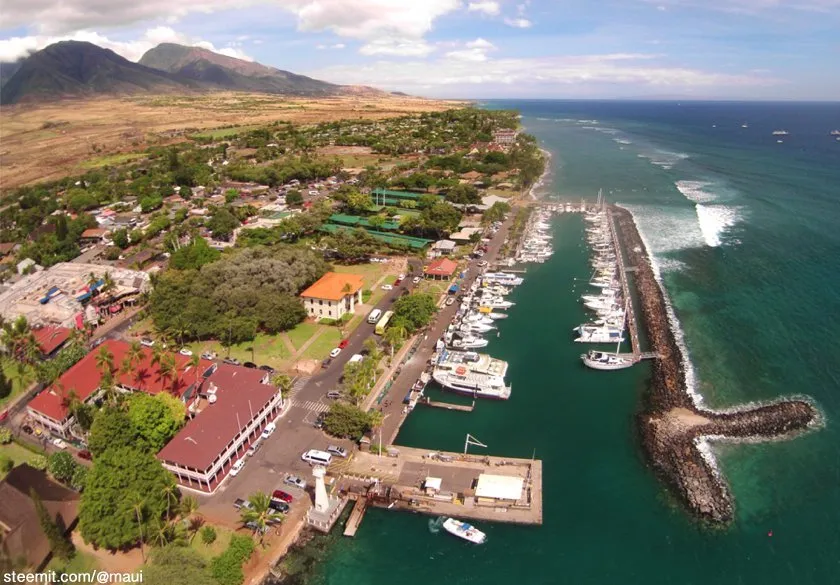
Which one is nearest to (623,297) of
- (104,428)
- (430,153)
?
(104,428)

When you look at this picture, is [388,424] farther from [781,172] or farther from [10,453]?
[781,172]

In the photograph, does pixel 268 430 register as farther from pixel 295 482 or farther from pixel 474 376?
pixel 474 376

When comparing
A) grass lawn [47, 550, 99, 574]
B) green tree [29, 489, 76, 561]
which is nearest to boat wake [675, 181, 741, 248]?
grass lawn [47, 550, 99, 574]

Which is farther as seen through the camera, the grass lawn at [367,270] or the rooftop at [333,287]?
the grass lawn at [367,270]

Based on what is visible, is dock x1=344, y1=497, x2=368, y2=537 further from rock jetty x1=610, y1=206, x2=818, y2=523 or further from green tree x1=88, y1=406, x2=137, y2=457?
rock jetty x1=610, y1=206, x2=818, y2=523

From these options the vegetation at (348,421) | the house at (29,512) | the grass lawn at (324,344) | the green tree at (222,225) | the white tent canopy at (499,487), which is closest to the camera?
the house at (29,512)

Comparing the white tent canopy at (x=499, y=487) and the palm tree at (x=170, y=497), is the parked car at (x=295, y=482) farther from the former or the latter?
the white tent canopy at (x=499, y=487)

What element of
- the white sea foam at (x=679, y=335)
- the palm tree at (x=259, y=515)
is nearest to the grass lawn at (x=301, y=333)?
the palm tree at (x=259, y=515)
